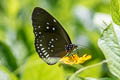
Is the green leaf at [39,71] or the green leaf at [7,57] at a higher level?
the green leaf at [7,57]

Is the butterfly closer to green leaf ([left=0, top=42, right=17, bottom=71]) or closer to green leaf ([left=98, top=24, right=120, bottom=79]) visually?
green leaf ([left=98, top=24, right=120, bottom=79])

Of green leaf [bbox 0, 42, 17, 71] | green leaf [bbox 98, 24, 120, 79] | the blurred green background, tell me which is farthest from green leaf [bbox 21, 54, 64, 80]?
green leaf [bbox 0, 42, 17, 71]

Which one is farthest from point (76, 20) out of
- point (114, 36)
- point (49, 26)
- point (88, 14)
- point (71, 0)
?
point (114, 36)

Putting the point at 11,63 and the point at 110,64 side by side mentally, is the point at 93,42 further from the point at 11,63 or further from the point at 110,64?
the point at 110,64

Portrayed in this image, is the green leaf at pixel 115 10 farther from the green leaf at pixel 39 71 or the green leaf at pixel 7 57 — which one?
the green leaf at pixel 7 57

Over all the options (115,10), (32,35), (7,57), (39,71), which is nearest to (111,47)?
(115,10)

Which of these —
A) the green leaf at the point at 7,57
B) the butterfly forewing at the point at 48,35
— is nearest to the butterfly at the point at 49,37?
the butterfly forewing at the point at 48,35

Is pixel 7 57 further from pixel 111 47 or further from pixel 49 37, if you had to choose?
pixel 111 47
